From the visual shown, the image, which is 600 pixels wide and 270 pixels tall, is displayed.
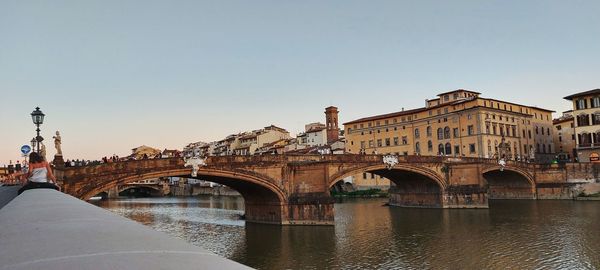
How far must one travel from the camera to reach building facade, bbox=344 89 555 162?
6756 cm

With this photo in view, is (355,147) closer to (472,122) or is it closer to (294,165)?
(472,122)

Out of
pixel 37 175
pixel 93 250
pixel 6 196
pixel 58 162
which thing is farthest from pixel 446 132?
pixel 93 250

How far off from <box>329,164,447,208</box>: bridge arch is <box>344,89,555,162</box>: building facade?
1537cm

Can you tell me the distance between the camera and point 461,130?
227 ft

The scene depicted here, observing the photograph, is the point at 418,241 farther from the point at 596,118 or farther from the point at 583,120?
the point at 583,120

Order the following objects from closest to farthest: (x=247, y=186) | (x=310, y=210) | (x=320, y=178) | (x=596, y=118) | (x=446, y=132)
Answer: (x=310, y=210)
(x=320, y=178)
(x=247, y=186)
(x=596, y=118)
(x=446, y=132)

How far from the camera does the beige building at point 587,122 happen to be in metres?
63.1

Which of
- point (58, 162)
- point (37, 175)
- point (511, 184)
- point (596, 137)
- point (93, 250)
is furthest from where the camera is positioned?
point (511, 184)

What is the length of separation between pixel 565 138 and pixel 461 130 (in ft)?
88.7

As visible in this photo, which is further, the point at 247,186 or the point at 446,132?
the point at 446,132

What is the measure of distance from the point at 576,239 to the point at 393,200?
29266mm

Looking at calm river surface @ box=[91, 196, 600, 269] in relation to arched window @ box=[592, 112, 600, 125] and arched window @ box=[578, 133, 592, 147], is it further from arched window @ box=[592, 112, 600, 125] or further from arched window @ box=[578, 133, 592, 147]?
arched window @ box=[578, 133, 592, 147]

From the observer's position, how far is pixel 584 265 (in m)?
21.1

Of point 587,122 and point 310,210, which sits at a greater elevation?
point 587,122
